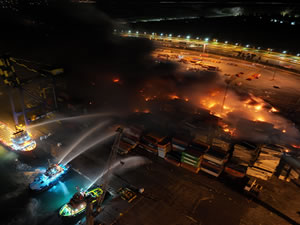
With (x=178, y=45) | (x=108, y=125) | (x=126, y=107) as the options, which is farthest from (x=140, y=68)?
(x=108, y=125)

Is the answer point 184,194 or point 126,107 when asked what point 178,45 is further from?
point 184,194

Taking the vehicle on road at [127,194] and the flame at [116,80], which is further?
A: the flame at [116,80]

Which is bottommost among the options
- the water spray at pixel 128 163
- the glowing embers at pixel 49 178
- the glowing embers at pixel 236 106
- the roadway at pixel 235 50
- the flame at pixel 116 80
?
the glowing embers at pixel 49 178

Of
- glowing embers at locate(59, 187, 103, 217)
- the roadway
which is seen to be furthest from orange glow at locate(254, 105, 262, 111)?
glowing embers at locate(59, 187, 103, 217)

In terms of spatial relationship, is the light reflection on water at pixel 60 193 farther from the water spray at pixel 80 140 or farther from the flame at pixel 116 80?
the flame at pixel 116 80

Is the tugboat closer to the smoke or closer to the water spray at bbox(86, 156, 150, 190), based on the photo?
the smoke

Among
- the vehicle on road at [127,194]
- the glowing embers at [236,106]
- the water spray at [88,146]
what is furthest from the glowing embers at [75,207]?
the glowing embers at [236,106]

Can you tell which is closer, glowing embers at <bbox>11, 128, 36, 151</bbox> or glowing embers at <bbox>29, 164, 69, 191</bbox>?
glowing embers at <bbox>29, 164, 69, 191</bbox>

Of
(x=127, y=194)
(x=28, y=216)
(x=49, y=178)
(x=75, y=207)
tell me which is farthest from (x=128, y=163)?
(x=28, y=216)
